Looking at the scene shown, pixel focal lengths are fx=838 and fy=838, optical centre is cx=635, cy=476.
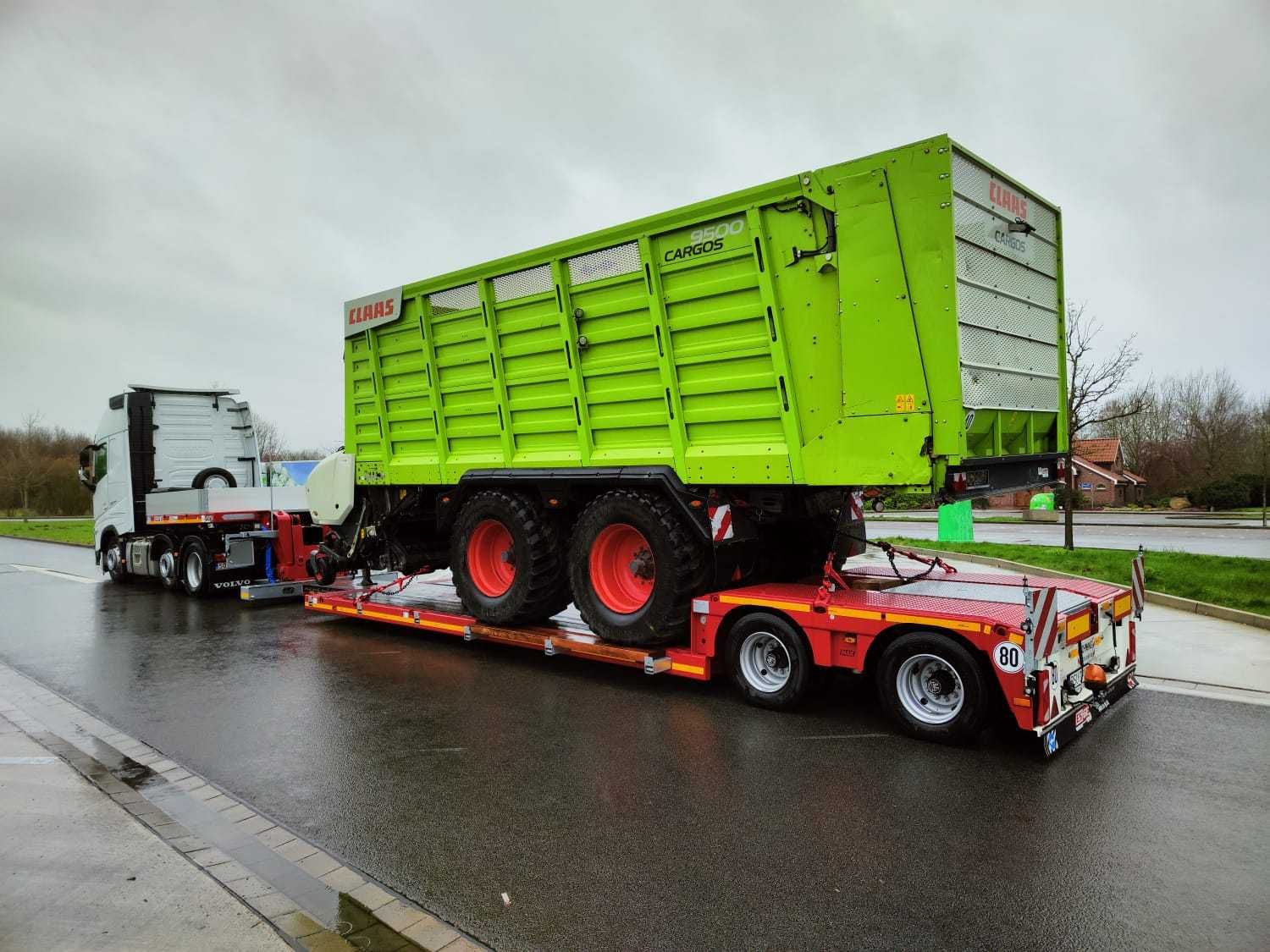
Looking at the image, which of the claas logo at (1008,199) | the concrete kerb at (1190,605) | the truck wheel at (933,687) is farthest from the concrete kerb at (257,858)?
the concrete kerb at (1190,605)

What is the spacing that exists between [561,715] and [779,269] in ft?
12.2

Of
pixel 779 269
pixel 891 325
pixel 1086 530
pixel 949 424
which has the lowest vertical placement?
pixel 1086 530

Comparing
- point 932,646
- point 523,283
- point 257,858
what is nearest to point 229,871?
point 257,858

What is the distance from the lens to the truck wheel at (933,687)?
5141mm

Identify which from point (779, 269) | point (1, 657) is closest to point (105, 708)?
point (1, 657)

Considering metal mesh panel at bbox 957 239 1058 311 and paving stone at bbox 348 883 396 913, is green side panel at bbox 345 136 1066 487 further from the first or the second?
paving stone at bbox 348 883 396 913

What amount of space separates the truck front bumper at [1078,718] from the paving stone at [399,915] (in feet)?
11.6

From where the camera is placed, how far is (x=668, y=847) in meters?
3.98

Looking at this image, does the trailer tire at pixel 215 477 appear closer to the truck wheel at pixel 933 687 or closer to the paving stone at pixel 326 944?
the truck wheel at pixel 933 687

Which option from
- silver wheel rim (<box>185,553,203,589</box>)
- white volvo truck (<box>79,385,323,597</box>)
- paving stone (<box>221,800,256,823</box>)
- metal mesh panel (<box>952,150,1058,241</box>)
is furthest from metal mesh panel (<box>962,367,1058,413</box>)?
silver wheel rim (<box>185,553,203,589</box>)

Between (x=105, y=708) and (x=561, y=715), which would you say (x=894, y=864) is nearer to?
(x=561, y=715)

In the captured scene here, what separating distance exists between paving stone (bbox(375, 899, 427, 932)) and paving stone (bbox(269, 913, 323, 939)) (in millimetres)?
250

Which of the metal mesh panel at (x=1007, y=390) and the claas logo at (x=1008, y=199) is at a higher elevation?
the claas logo at (x=1008, y=199)

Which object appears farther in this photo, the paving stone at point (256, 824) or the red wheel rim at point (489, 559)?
the red wheel rim at point (489, 559)
